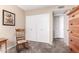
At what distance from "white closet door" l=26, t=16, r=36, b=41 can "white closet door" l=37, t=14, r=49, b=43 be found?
170 mm

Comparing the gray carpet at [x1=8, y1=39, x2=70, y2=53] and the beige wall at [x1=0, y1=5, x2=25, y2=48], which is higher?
the beige wall at [x1=0, y1=5, x2=25, y2=48]

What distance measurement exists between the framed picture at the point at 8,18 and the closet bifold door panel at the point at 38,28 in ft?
1.83

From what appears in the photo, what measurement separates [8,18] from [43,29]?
51.4 inches

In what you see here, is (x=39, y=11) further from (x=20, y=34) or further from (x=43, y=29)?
Answer: (x=20, y=34)

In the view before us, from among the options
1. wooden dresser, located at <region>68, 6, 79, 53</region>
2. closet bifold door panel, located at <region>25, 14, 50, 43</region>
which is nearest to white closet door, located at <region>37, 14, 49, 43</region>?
closet bifold door panel, located at <region>25, 14, 50, 43</region>

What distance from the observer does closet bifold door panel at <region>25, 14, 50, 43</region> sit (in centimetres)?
302

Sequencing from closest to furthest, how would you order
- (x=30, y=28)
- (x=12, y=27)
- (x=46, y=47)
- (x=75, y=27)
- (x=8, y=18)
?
(x=75, y=27) < (x=8, y=18) < (x=12, y=27) < (x=46, y=47) < (x=30, y=28)

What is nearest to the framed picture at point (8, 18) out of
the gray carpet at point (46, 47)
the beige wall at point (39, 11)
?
the beige wall at point (39, 11)

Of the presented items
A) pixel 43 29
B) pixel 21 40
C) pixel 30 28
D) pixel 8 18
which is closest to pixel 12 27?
pixel 8 18

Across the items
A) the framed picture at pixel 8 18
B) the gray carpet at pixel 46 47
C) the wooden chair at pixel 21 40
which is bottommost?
the gray carpet at pixel 46 47

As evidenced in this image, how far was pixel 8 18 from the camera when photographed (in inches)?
94.6

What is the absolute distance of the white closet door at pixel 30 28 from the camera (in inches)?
118

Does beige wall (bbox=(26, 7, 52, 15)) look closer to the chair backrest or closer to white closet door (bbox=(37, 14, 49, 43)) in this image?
white closet door (bbox=(37, 14, 49, 43))

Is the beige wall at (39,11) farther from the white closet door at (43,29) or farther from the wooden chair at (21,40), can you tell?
the wooden chair at (21,40)
